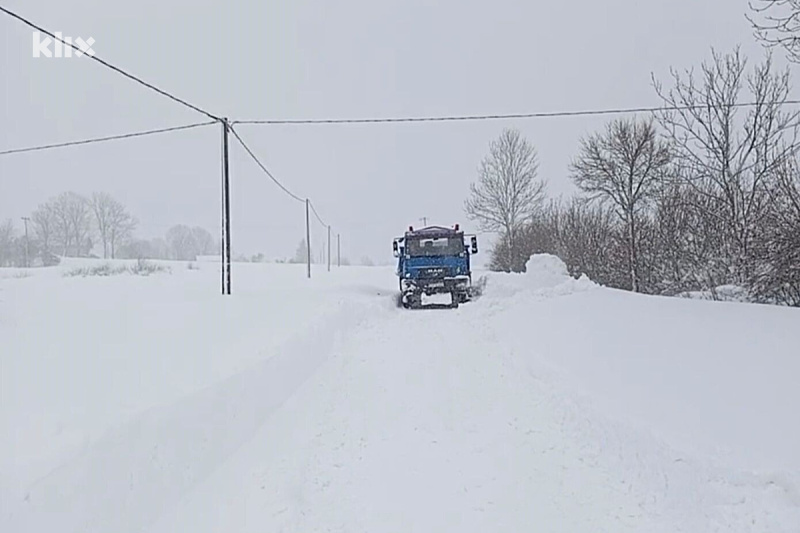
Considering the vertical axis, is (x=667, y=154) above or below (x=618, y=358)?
above

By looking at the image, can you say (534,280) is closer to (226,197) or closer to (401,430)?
(226,197)

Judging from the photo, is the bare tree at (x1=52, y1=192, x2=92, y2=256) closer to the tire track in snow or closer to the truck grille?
the truck grille

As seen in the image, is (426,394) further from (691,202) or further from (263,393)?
(691,202)

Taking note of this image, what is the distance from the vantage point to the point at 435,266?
859 inches

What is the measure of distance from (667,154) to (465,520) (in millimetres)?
24930

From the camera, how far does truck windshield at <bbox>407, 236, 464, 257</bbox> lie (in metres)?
22.1

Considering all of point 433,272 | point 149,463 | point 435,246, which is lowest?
point 149,463

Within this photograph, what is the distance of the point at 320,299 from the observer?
19.1 m

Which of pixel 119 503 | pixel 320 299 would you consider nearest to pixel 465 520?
pixel 119 503

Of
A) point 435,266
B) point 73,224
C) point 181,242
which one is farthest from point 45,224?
point 435,266

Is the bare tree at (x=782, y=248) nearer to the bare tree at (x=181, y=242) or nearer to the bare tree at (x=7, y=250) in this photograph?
the bare tree at (x=7, y=250)

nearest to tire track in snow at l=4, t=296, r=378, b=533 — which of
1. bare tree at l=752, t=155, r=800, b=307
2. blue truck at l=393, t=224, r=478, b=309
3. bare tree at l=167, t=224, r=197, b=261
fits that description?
bare tree at l=752, t=155, r=800, b=307

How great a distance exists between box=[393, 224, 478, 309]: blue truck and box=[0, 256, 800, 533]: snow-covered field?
10.9 metres

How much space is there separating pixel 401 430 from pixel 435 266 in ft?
49.4
